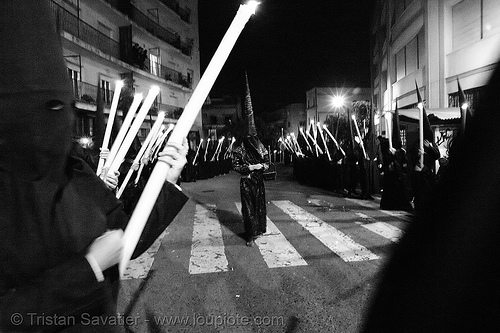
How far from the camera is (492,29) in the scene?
13891 millimetres

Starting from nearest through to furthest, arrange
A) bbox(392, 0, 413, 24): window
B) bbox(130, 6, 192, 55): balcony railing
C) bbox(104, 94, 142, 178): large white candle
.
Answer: bbox(104, 94, 142, 178): large white candle < bbox(392, 0, 413, 24): window < bbox(130, 6, 192, 55): balcony railing

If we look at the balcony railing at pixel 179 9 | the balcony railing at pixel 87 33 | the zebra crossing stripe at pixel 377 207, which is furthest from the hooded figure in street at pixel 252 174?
the balcony railing at pixel 179 9

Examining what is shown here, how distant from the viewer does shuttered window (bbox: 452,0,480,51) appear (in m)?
14.9

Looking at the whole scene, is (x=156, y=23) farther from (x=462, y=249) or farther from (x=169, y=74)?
(x=462, y=249)

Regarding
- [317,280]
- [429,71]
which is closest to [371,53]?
[429,71]

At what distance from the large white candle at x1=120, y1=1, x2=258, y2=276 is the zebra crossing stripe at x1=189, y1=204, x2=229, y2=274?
4.40 metres

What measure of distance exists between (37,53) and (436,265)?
129cm

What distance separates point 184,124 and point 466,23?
18.1 meters

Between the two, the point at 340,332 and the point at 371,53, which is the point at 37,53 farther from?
the point at 371,53

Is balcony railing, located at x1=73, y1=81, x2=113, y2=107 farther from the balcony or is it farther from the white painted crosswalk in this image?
the white painted crosswalk

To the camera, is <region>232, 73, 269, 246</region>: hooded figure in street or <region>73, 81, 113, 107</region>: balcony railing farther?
<region>73, 81, 113, 107</region>: balcony railing

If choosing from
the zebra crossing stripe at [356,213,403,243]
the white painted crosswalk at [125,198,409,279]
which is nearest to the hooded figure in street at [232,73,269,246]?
the white painted crosswalk at [125,198,409,279]

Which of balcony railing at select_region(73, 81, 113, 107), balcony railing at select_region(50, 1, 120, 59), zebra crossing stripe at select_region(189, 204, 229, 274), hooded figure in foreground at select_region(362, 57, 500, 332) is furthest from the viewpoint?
balcony railing at select_region(73, 81, 113, 107)

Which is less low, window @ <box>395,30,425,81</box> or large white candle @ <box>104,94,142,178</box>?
window @ <box>395,30,425,81</box>
